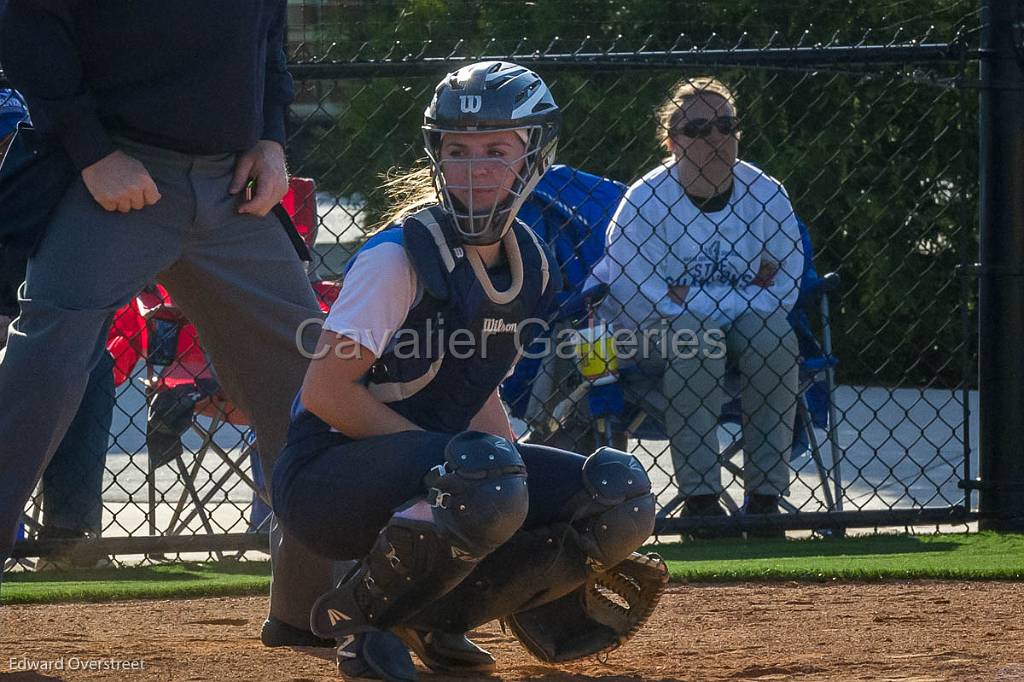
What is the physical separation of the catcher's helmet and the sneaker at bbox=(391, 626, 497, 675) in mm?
799

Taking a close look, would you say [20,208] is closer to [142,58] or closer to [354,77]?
[142,58]

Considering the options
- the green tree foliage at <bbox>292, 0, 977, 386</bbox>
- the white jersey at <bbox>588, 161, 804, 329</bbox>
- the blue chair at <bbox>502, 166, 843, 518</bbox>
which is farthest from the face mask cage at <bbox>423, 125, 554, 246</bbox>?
the green tree foliage at <bbox>292, 0, 977, 386</bbox>

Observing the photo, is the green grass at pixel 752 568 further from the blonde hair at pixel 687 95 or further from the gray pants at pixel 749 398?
the blonde hair at pixel 687 95

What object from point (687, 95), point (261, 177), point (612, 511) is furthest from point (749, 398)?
point (261, 177)

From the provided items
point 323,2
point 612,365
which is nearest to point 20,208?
point 612,365

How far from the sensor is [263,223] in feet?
10.5

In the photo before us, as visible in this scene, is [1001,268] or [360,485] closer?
[360,485]

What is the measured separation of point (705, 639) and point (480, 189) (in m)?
1.15

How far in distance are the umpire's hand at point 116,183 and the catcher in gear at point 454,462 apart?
436 mm

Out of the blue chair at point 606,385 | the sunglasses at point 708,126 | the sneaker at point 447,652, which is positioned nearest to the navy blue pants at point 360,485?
the sneaker at point 447,652

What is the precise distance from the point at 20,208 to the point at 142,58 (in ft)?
1.23

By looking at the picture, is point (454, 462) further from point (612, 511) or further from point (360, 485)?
point (612, 511)

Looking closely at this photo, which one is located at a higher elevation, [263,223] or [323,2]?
[323,2]

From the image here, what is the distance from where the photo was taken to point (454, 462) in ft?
9.13
